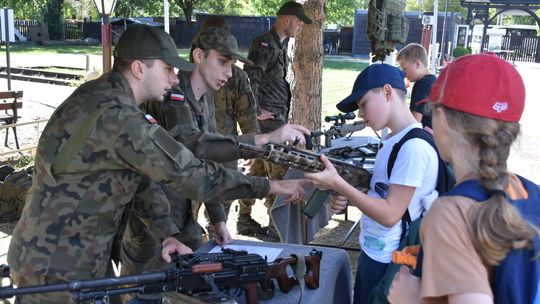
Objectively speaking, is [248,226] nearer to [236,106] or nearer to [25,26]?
[236,106]

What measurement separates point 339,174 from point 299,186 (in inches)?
12.7

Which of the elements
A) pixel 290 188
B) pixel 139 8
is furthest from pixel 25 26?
pixel 290 188

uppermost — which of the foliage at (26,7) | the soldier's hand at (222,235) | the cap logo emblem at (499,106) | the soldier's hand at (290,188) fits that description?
the foliage at (26,7)

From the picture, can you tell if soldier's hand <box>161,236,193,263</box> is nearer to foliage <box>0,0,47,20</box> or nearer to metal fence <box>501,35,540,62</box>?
metal fence <box>501,35,540,62</box>

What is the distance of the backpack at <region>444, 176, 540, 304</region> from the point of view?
4.29ft

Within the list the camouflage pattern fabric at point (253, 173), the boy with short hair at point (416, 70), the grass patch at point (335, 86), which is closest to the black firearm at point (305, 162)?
the boy with short hair at point (416, 70)

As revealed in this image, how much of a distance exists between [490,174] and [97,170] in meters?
1.51

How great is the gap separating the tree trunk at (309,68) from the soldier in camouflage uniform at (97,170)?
5.55 m

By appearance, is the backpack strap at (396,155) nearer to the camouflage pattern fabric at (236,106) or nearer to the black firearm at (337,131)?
the black firearm at (337,131)

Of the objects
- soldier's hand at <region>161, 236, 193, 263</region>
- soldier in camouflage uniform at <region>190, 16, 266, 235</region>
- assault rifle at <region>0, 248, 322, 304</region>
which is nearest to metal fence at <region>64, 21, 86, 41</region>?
soldier in camouflage uniform at <region>190, 16, 266, 235</region>

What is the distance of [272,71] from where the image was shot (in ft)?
21.2

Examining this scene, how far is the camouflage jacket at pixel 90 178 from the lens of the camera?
227 cm

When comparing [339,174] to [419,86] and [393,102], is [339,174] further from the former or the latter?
[419,86]

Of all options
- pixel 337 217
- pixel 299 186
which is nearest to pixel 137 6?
pixel 337 217
